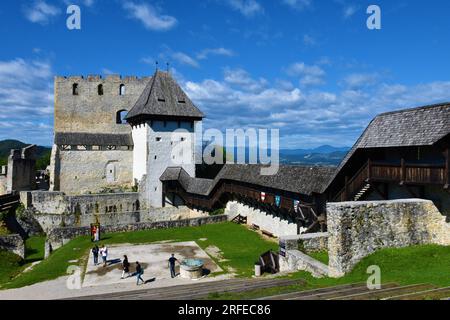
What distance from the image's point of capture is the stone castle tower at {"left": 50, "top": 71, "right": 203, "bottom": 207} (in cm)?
3181

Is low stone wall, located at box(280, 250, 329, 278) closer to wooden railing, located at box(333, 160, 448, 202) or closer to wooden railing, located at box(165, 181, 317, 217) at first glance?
wooden railing, located at box(333, 160, 448, 202)

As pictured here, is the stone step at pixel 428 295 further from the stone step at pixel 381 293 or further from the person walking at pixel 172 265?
the person walking at pixel 172 265

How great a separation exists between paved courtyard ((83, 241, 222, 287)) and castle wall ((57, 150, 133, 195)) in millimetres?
13811

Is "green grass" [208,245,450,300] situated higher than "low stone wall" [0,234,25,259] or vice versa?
"green grass" [208,245,450,300]

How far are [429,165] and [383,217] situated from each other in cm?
241

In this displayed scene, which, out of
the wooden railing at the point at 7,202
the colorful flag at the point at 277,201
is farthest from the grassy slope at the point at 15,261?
the colorful flag at the point at 277,201

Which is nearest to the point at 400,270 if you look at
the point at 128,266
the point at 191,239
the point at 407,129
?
the point at 407,129

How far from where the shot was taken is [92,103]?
37.2m

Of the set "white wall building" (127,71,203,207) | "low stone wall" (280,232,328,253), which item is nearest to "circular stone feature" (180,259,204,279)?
"low stone wall" (280,232,328,253)

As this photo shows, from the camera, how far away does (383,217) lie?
12203mm

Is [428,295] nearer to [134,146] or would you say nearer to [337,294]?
[337,294]

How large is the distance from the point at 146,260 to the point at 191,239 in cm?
461

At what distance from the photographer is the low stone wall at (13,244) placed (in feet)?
69.7
